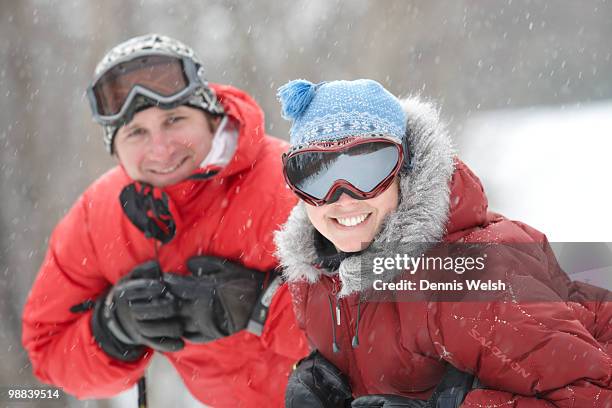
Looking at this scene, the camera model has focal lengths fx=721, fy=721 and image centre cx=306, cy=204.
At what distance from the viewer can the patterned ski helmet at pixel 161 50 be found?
2.55 metres

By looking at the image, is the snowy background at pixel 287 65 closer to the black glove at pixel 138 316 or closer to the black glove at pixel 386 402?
the black glove at pixel 138 316

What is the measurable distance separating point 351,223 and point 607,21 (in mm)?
6256

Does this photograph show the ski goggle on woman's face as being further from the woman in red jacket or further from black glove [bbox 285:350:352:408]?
black glove [bbox 285:350:352:408]

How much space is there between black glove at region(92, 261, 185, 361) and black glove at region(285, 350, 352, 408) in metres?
0.71

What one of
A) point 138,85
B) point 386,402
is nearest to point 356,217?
point 386,402

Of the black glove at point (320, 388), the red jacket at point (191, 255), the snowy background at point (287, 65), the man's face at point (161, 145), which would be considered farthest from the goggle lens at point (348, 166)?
A: the snowy background at point (287, 65)

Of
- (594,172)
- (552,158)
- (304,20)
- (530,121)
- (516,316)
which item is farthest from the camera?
(304,20)

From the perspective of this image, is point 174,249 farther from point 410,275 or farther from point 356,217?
point 410,275

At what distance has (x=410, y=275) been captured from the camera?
67.1 inches

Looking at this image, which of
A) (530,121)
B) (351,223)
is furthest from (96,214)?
(530,121)

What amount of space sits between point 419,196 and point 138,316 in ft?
4.06

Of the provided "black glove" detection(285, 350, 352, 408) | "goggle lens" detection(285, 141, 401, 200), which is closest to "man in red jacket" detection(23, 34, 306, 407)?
"black glove" detection(285, 350, 352, 408)

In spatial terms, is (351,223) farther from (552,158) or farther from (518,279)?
(552,158)

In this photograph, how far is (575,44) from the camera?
7000mm
